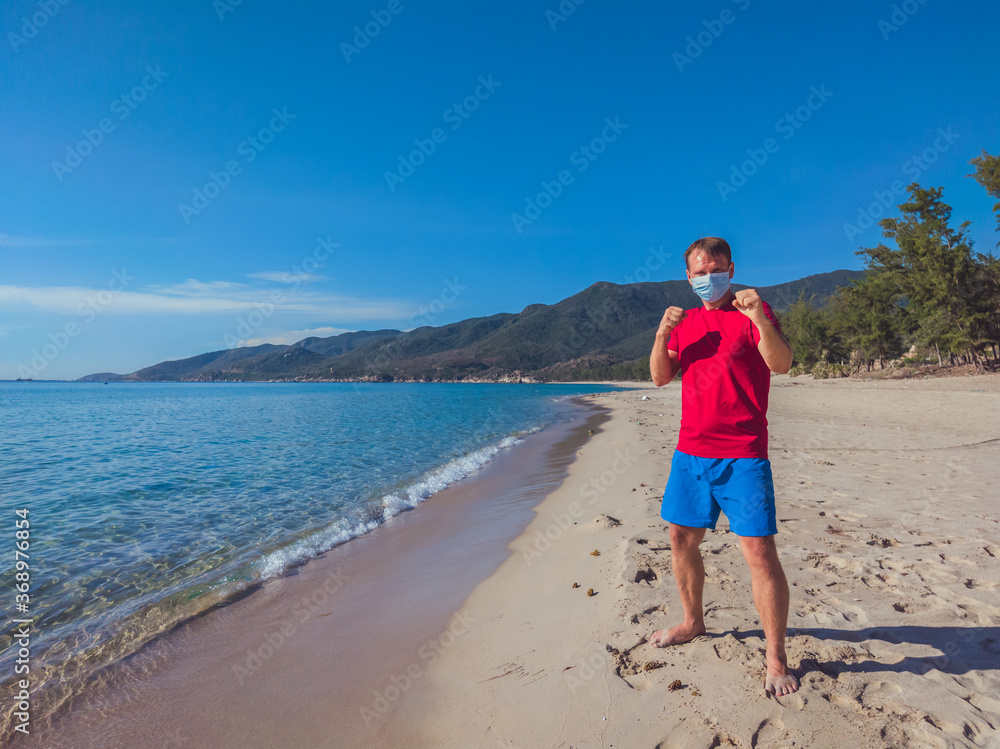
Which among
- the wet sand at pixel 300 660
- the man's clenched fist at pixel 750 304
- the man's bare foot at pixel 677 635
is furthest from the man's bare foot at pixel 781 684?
the wet sand at pixel 300 660

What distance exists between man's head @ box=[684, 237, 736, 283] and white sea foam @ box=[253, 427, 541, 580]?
590 centimetres

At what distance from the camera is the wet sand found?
3123 millimetres

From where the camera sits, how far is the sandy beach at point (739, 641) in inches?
94.9

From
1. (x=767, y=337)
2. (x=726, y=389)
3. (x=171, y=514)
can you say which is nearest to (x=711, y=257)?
(x=767, y=337)

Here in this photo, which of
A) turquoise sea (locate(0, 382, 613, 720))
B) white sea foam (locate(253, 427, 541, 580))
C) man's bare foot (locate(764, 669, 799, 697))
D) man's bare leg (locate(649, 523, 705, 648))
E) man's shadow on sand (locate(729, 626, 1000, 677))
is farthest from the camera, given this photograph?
white sea foam (locate(253, 427, 541, 580))

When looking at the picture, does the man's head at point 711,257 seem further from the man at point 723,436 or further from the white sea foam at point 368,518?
the white sea foam at point 368,518

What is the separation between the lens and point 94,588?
5.59 metres

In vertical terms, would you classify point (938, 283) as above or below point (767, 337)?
above

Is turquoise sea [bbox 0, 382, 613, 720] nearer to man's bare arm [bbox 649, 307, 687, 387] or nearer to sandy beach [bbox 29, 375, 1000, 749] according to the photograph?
sandy beach [bbox 29, 375, 1000, 749]

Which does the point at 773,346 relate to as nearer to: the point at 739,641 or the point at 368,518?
the point at 739,641

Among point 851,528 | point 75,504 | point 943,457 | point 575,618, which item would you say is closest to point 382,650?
point 575,618

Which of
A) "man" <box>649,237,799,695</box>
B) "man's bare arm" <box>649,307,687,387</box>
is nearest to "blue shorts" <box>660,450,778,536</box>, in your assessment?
"man" <box>649,237,799,695</box>

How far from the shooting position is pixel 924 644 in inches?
115

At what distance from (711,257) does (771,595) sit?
1.95 metres
